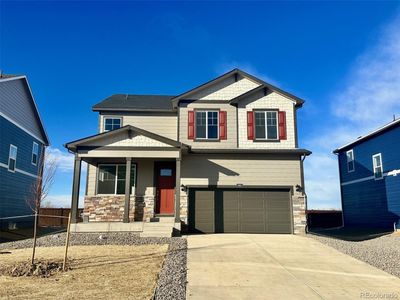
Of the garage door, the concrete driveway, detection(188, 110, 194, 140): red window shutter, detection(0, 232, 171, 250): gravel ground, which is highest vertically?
detection(188, 110, 194, 140): red window shutter

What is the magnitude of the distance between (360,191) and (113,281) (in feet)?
58.9

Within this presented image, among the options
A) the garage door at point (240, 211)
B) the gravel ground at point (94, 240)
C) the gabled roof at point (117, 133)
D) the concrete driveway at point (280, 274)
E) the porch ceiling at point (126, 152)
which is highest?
the gabled roof at point (117, 133)

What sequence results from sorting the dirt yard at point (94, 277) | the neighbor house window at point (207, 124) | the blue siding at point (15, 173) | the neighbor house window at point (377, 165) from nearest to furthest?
the dirt yard at point (94, 277) → the neighbor house window at point (207, 124) → the blue siding at point (15, 173) → the neighbor house window at point (377, 165)

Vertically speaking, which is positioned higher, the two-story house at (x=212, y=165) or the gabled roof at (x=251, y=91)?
the gabled roof at (x=251, y=91)

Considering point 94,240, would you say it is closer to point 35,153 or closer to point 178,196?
point 178,196

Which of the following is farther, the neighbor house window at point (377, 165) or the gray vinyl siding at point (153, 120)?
the neighbor house window at point (377, 165)

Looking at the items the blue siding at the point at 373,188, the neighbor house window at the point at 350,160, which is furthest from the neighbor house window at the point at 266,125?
the neighbor house window at the point at 350,160

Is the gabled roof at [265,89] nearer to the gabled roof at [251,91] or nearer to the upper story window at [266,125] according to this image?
the gabled roof at [251,91]

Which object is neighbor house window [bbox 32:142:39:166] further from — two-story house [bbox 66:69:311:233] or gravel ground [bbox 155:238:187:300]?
gravel ground [bbox 155:238:187:300]

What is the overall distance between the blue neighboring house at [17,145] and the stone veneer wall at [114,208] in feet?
12.5

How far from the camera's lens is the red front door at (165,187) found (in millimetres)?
14844

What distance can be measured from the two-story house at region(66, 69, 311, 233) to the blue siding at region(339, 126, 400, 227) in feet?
18.3

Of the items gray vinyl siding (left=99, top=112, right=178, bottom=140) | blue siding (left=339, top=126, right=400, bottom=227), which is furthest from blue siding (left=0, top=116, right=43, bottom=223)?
blue siding (left=339, top=126, right=400, bottom=227)

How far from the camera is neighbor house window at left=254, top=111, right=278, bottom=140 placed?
50.1 ft
